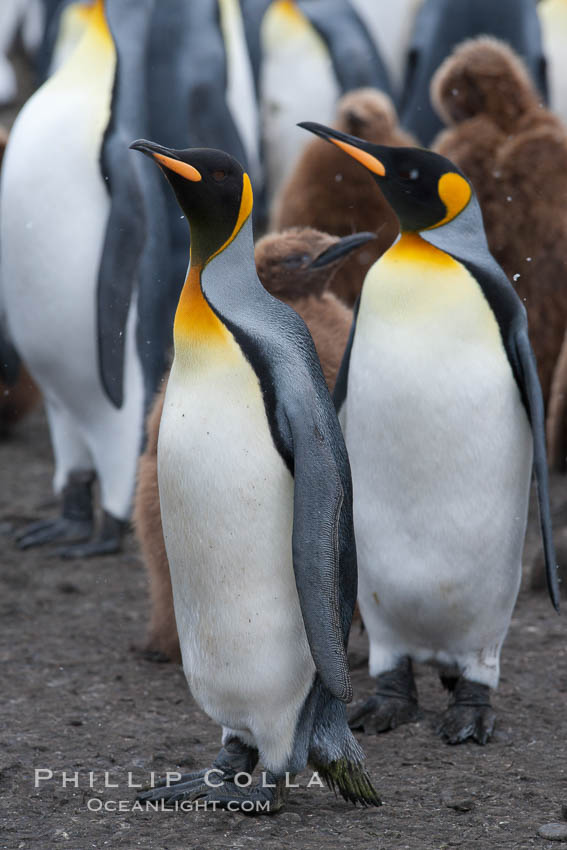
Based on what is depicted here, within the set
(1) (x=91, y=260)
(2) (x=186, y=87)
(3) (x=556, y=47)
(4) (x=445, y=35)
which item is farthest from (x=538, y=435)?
(3) (x=556, y=47)

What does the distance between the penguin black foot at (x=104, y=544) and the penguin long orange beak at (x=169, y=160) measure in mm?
2634

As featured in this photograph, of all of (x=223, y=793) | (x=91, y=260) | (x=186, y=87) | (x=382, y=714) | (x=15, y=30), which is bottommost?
(x=382, y=714)

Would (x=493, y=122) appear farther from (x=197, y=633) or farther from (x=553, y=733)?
(x=197, y=633)

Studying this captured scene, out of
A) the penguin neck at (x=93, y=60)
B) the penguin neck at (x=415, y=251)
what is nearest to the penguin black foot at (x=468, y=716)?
the penguin neck at (x=415, y=251)

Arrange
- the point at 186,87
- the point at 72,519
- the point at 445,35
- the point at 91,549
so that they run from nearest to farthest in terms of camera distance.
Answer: the point at 91,549 < the point at 72,519 < the point at 186,87 < the point at 445,35

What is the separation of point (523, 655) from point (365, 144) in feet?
5.05

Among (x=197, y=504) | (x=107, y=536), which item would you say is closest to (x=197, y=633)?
(x=197, y=504)

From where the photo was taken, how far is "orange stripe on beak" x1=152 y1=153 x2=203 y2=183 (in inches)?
89.2

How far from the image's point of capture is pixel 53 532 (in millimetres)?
4891

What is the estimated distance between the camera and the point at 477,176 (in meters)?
4.58

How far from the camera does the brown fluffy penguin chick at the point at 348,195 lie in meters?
4.76

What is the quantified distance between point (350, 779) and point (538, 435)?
0.88 m

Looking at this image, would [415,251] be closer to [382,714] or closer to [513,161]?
[382,714]

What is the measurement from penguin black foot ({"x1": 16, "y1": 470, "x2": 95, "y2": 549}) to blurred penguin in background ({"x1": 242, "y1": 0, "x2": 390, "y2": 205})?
322 centimetres
